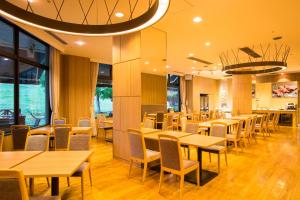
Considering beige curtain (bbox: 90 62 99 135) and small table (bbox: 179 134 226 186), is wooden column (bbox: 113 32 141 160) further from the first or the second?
beige curtain (bbox: 90 62 99 135)

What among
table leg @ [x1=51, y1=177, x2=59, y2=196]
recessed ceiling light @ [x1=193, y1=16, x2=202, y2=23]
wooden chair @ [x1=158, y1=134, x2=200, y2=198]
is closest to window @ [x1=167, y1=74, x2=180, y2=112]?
recessed ceiling light @ [x1=193, y1=16, x2=202, y2=23]

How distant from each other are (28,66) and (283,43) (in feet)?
27.5

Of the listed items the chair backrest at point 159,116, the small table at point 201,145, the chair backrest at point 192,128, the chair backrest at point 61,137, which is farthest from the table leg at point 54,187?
the chair backrest at point 159,116

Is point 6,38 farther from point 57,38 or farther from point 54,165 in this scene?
point 54,165

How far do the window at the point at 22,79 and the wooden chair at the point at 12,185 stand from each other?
424 centimetres

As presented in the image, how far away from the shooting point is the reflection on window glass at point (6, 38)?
495cm

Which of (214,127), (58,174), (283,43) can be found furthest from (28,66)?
(283,43)

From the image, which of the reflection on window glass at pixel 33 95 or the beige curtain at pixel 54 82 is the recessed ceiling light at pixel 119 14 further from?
the beige curtain at pixel 54 82

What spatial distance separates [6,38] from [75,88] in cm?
331

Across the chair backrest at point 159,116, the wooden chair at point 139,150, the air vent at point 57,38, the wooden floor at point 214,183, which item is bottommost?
the wooden floor at point 214,183

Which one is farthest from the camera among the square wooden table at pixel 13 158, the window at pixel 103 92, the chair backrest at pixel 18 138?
the window at pixel 103 92

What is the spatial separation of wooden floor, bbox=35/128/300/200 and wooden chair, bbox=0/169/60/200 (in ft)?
5.35

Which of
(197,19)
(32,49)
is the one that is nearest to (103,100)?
(32,49)

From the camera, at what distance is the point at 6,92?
A: 5.15 meters
